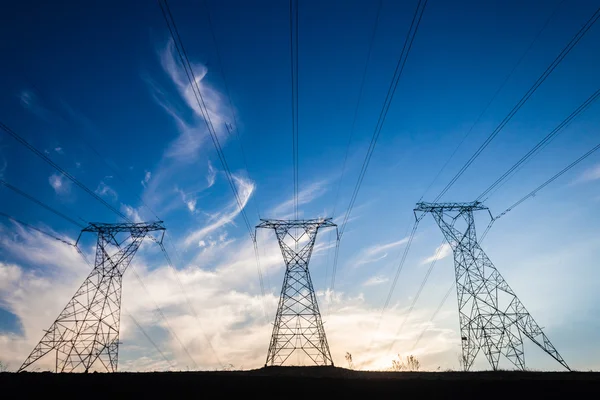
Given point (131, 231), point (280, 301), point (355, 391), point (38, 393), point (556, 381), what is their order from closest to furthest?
point (38, 393)
point (355, 391)
point (556, 381)
point (280, 301)
point (131, 231)

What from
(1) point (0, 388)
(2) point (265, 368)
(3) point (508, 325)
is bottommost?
(1) point (0, 388)

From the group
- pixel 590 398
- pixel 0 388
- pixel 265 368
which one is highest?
pixel 265 368

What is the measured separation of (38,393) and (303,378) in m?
9.18

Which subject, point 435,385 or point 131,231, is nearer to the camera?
point 435,385

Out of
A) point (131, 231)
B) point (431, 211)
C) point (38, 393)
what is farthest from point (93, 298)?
point (431, 211)

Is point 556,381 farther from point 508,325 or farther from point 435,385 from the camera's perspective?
point 508,325

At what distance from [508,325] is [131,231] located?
3231 centimetres

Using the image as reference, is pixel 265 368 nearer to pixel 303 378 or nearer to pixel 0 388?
pixel 303 378

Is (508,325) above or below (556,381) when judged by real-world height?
above

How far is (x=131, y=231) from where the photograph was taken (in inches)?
1188

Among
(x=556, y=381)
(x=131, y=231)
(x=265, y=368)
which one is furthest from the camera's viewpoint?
(x=131, y=231)

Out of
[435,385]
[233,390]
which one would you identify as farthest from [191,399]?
[435,385]

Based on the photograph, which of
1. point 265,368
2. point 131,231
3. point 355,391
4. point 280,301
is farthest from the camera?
point 131,231

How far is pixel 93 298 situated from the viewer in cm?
2678
